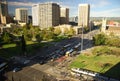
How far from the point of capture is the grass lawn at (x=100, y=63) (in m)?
34.9

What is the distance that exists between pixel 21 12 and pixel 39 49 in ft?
410

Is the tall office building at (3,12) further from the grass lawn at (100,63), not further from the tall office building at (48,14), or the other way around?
the grass lawn at (100,63)

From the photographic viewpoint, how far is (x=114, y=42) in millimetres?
58062

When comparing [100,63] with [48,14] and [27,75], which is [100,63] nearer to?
[27,75]

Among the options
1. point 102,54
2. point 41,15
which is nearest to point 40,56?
point 102,54

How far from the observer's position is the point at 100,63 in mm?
39594

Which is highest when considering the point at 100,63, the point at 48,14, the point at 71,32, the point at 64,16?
the point at 64,16

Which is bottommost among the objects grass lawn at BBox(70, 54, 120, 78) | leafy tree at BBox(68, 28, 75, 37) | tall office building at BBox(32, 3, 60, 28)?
grass lawn at BBox(70, 54, 120, 78)

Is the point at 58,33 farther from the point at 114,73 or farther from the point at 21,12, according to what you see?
the point at 21,12

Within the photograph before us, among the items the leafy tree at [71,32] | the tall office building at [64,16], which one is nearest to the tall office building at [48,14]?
the tall office building at [64,16]

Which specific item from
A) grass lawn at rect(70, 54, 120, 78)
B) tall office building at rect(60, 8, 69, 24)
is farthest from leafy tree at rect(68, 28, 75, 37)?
grass lawn at rect(70, 54, 120, 78)

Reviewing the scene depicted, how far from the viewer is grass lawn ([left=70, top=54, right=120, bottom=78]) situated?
3491 cm

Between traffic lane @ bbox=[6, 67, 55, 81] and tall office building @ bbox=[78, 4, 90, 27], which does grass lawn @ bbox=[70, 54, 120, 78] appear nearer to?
traffic lane @ bbox=[6, 67, 55, 81]

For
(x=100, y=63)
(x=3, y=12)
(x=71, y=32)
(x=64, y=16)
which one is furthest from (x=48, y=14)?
(x=100, y=63)
